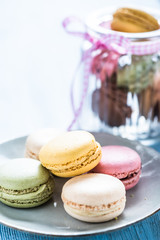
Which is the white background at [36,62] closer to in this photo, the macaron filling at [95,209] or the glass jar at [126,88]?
the glass jar at [126,88]

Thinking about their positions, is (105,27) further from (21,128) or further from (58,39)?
(58,39)

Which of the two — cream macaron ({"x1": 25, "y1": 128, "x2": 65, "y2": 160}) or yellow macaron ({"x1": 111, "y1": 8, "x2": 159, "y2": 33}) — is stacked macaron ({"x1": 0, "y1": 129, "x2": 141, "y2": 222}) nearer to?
cream macaron ({"x1": 25, "y1": 128, "x2": 65, "y2": 160})

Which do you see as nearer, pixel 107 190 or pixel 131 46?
pixel 107 190

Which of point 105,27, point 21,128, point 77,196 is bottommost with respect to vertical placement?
point 21,128

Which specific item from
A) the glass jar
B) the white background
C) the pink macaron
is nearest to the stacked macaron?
the pink macaron

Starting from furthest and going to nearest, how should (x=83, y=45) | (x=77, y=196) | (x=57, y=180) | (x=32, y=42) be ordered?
(x=32, y=42), (x=83, y=45), (x=57, y=180), (x=77, y=196)

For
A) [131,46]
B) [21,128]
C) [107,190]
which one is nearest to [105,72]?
[131,46]

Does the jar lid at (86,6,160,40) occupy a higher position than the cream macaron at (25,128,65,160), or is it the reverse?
the jar lid at (86,6,160,40)
